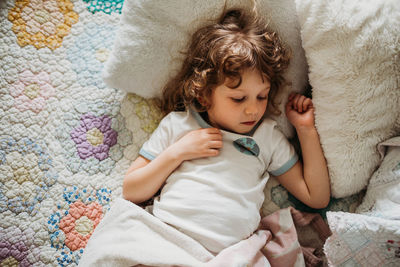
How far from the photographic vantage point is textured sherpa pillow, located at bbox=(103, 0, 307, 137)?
90cm

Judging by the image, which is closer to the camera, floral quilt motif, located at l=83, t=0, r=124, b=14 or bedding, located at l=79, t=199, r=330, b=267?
bedding, located at l=79, t=199, r=330, b=267

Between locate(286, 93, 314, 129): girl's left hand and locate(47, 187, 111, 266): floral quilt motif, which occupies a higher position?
locate(286, 93, 314, 129): girl's left hand

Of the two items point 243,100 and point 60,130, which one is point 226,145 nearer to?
point 243,100

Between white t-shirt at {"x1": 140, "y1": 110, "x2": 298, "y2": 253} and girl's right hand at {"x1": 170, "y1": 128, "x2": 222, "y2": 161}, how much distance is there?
0.11 feet

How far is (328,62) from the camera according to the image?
0.85m

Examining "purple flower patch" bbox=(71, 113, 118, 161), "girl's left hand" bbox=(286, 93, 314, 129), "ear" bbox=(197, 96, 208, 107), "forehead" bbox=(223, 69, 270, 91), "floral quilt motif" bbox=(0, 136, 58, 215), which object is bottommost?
"floral quilt motif" bbox=(0, 136, 58, 215)

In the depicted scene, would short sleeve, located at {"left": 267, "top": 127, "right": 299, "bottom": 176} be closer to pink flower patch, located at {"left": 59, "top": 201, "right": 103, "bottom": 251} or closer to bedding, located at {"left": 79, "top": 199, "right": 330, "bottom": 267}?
bedding, located at {"left": 79, "top": 199, "right": 330, "bottom": 267}

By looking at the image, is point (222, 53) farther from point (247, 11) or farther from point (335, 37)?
point (335, 37)

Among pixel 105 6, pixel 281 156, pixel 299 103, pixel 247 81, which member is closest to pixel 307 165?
pixel 281 156

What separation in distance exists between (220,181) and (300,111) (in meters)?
0.33

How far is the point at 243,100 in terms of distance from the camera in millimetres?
861

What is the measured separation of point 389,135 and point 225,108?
18.5 inches

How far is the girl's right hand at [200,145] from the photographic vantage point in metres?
0.90

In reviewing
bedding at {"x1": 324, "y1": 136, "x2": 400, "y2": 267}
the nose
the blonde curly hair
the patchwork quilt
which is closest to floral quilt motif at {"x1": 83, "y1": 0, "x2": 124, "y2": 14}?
the patchwork quilt
